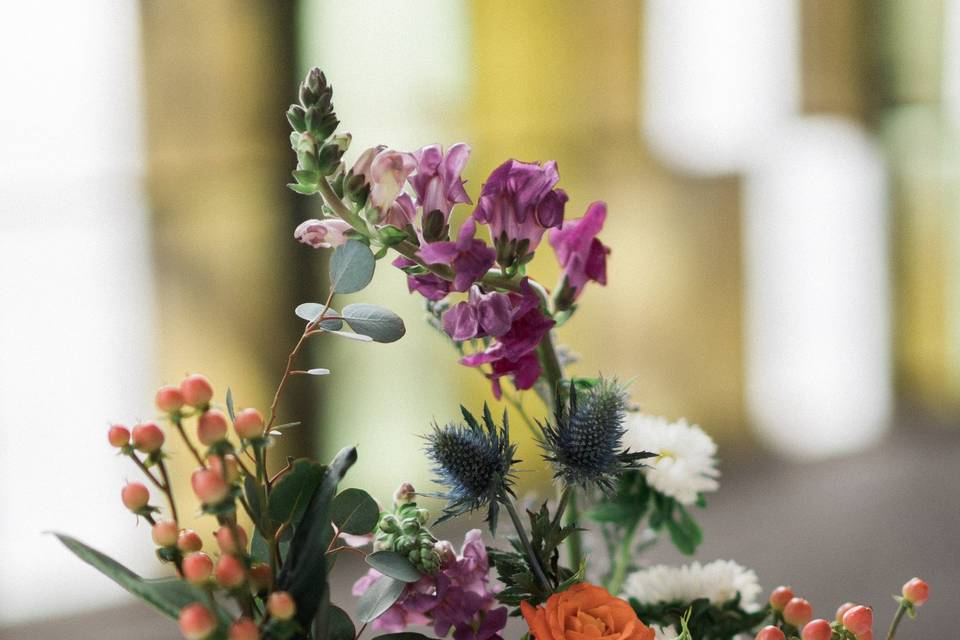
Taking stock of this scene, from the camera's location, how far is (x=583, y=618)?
0.38 m

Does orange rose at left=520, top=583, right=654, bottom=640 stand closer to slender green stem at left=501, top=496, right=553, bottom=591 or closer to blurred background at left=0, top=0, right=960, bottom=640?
slender green stem at left=501, top=496, right=553, bottom=591

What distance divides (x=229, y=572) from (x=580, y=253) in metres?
0.23

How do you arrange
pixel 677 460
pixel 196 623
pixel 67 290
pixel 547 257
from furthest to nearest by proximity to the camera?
pixel 547 257, pixel 67 290, pixel 677 460, pixel 196 623

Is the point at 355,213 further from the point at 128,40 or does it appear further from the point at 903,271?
the point at 903,271

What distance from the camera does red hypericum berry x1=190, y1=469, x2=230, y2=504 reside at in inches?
12.8

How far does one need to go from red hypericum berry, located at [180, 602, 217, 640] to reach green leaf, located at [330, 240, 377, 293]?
0.14m

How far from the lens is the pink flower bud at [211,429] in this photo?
338 mm

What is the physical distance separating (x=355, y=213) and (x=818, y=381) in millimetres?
2499

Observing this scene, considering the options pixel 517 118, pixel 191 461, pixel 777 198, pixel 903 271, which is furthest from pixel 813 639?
pixel 903 271

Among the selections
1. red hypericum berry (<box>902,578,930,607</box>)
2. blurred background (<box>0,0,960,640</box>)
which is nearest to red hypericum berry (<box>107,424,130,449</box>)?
red hypericum berry (<box>902,578,930,607</box>)

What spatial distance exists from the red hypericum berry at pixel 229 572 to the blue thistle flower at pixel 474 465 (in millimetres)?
94

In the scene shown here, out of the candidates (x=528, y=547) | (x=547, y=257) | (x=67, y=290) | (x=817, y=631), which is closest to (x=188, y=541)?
(x=528, y=547)

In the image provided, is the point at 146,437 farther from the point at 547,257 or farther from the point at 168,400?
the point at 547,257

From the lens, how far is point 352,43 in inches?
75.2
